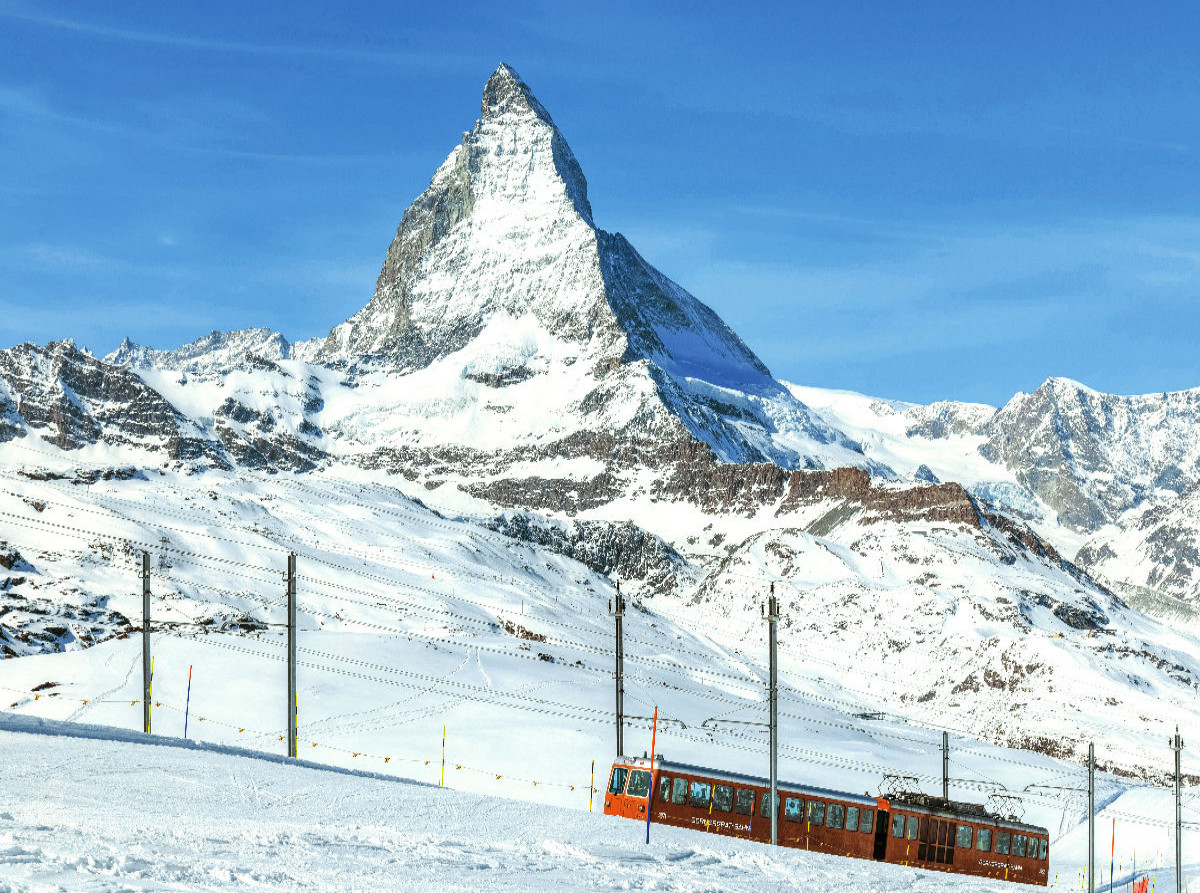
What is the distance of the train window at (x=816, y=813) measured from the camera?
59.9 m

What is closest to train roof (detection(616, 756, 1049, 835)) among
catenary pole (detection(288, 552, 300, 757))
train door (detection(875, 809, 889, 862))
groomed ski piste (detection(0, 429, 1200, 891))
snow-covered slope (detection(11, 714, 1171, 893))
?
train door (detection(875, 809, 889, 862))

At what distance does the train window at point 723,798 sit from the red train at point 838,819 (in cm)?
4

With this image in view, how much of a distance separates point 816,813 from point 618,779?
8521 millimetres

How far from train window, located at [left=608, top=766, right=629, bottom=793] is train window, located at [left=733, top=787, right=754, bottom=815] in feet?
14.6

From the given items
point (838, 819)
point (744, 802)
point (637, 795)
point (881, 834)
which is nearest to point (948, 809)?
point (881, 834)

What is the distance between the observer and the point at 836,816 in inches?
2384

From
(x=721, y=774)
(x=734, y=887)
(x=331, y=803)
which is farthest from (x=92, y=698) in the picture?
(x=734, y=887)

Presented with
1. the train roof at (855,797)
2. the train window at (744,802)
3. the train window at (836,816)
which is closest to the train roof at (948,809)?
the train roof at (855,797)

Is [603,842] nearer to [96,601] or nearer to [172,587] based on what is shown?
[96,601]

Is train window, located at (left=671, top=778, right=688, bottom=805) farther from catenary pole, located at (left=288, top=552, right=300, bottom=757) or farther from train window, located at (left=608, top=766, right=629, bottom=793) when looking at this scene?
catenary pole, located at (left=288, top=552, right=300, bottom=757)

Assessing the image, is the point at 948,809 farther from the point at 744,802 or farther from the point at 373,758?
the point at 373,758

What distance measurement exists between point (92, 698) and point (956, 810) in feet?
180

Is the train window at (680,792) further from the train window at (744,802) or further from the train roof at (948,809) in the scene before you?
the train roof at (948,809)

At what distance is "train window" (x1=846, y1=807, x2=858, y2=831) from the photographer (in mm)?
60781
